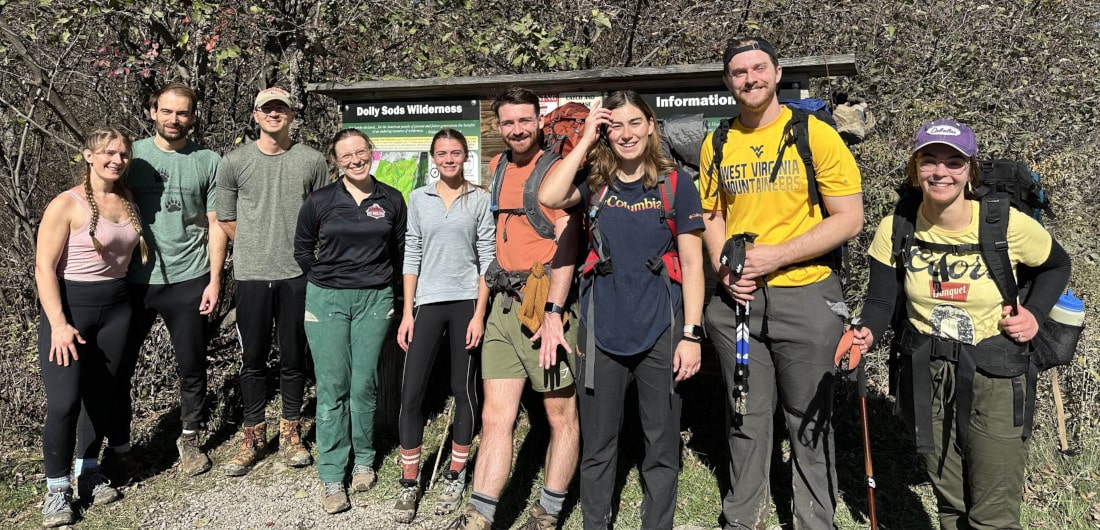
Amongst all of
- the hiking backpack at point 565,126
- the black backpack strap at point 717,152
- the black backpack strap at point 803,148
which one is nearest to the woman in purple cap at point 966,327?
the black backpack strap at point 803,148

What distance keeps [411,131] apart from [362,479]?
7.26ft

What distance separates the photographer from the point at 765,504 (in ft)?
11.4

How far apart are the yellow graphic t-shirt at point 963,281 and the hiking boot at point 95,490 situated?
436cm

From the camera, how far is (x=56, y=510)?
3.95 metres

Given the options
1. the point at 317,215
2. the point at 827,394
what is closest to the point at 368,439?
the point at 317,215

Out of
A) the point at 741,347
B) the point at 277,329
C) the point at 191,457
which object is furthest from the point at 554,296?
the point at 191,457

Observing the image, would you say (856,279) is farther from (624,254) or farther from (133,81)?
(133,81)

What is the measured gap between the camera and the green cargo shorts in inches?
138

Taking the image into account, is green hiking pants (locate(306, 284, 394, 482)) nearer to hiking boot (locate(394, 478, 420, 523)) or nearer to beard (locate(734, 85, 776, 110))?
hiking boot (locate(394, 478, 420, 523))

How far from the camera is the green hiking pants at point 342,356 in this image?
404 centimetres

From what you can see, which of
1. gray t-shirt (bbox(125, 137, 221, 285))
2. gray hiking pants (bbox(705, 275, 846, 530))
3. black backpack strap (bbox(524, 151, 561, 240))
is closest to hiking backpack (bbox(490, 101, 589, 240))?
black backpack strap (bbox(524, 151, 561, 240))

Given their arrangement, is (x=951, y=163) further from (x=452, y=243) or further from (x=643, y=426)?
(x=452, y=243)

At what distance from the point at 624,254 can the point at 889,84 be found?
3.94 meters

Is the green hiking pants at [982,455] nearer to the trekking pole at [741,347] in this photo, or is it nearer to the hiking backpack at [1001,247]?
the hiking backpack at [1001,247]
